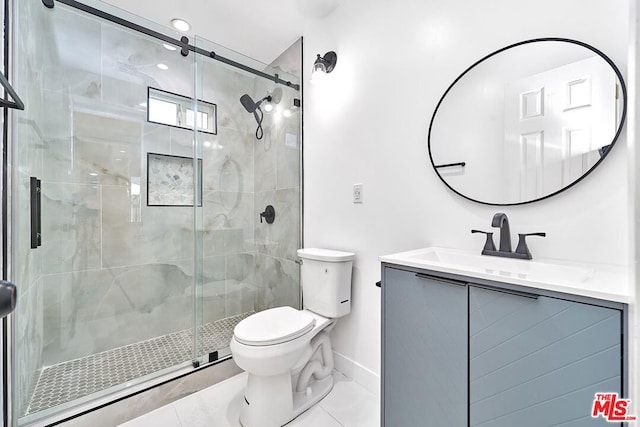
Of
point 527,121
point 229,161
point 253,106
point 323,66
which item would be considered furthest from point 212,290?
point 527,121

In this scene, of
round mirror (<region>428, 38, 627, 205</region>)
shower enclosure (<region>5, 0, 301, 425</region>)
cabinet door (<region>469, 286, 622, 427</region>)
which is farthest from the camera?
shower enclosure (<region>5, 0, 301, 425</region>)

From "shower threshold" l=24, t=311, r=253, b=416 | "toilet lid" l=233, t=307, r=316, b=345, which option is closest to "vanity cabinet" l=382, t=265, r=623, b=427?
"toilet lid" l=233, t=307, r=316, b=345

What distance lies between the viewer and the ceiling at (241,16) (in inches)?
73.5

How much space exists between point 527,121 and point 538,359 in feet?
2.94

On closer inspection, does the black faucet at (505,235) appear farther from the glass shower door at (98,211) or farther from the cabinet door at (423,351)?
the glass shower door at (98,211)

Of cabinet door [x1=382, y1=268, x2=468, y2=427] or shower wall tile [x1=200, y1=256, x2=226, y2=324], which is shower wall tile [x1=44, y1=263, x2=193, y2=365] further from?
cabinet door [x1=382, y1=268, x2=468, y2=427]

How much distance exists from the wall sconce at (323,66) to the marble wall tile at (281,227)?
83 centimetres

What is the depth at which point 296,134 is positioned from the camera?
2.23m

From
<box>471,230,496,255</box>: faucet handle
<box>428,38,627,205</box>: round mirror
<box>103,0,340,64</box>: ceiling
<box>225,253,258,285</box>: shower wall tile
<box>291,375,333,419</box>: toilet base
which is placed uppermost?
<box>103,0,340,64</box>: ceiling

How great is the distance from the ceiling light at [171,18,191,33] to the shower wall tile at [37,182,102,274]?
1325mm

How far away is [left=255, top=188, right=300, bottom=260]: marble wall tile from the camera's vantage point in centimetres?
224

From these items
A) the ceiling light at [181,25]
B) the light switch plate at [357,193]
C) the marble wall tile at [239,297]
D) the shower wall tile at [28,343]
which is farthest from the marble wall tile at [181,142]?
the light switch plate at [357,193]

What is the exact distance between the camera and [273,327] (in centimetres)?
149

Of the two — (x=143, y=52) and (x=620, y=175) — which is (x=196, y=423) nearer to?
(x=620, y=175)
